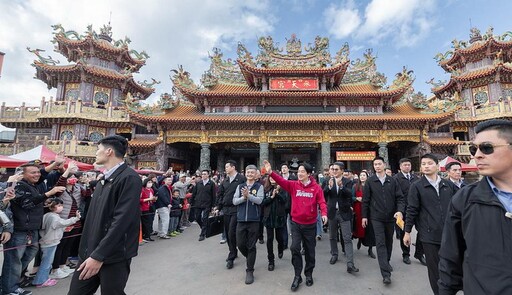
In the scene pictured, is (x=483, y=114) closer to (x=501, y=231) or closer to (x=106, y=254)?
(x=501, y=231)

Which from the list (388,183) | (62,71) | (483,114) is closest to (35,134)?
(62,71)

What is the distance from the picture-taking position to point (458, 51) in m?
20.6

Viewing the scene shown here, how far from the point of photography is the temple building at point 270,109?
15133 mm

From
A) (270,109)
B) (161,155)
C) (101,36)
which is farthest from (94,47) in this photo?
(270,109)

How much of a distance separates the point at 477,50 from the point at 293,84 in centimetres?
1626

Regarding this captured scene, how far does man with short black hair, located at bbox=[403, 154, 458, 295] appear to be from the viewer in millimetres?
3105

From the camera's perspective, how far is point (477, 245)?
4.66ft

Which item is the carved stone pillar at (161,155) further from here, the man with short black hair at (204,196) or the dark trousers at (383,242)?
the dark trousers at (383,242)

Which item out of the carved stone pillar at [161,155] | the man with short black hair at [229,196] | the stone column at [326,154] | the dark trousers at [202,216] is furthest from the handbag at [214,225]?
the carved stone pillar at [161,155]

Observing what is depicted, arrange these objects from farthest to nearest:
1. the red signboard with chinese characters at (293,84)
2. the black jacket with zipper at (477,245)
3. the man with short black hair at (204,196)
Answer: the red signboard with chinese characters at (293,84) → the man with short black hair at (204,196) → the black jacket with zipper at (477,245)

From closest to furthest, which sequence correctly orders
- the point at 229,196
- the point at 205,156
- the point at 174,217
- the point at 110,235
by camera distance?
the point at 110,235 < the point at 229,196 < the point at 174,217 < the point at 205,156

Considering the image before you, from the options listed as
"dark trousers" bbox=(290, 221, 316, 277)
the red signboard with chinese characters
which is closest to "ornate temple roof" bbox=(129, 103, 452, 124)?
the red signboard with chinese characters

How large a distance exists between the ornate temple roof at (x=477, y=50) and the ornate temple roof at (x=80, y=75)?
2860 centimetres

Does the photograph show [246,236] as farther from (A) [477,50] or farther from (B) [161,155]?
(A) [477,50]
